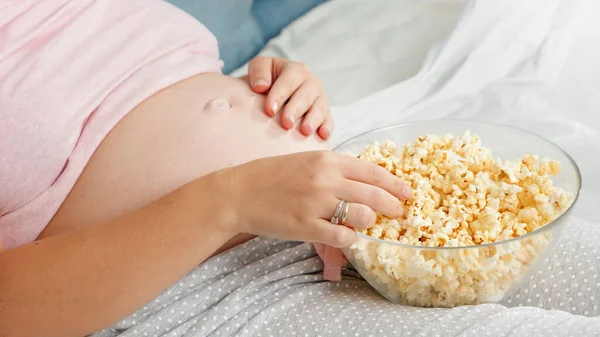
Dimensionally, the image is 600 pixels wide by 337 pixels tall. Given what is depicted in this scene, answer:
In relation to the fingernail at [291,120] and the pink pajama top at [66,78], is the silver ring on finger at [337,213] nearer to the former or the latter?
the fingernail at [291,120]

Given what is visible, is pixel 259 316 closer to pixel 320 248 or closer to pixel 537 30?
pixel 320 248

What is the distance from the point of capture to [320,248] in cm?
90

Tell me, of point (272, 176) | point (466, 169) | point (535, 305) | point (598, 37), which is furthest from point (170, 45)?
point (598, 37)

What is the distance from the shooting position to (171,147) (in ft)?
3.18

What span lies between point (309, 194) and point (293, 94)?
31cm

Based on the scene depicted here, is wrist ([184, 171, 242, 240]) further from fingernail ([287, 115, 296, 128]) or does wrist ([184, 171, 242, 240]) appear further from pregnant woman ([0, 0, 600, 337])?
fingernail ([287, 115, 296, 128])

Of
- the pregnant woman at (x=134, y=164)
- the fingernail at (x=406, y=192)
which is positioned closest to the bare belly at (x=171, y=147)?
the pregnant woman at (x=134, y=164)

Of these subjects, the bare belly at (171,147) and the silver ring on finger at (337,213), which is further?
the bare belly at (171,147)

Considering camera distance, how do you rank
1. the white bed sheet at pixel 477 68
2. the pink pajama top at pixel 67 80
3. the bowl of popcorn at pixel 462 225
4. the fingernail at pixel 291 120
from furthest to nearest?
the white bed sheet at pixel 477 68 → the fingernail at pixel 291 120 → the pink pajama top at pixel 67 80 → the bowl of popcorn at pixel 462 225

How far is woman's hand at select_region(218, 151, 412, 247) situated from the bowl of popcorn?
0.03 meters

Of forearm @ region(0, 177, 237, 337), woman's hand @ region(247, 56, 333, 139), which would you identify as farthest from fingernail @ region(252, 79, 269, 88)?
forearm @ region(0, 177, 237, 337)

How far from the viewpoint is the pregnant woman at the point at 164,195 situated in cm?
83

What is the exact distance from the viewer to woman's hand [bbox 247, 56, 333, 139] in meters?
1.05

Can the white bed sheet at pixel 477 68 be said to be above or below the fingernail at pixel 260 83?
below
